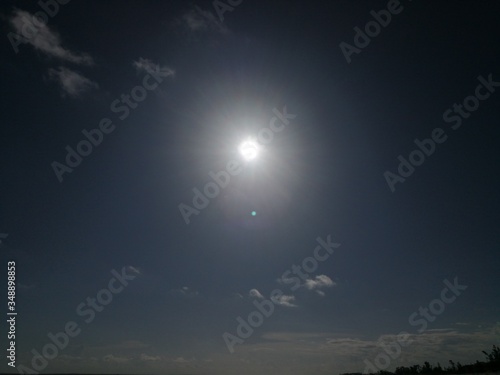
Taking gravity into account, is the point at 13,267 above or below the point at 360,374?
above

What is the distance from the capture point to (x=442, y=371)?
1700cm

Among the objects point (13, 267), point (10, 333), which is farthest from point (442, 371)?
point (13, 267)

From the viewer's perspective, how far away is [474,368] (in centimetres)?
1512

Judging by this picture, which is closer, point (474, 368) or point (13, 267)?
point (474, 368)

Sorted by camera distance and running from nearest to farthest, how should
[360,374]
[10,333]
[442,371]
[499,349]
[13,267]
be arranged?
[499,349] → [442,371] → [10,333] → [13,267] → [360,374]

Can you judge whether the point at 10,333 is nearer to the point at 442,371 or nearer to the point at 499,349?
the point at 442,371

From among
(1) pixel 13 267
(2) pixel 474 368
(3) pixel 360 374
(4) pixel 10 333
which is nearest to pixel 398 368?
(3) pixel 360 374

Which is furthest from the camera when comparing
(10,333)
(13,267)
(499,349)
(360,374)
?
(360,374)

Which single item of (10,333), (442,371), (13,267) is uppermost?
(13,267)

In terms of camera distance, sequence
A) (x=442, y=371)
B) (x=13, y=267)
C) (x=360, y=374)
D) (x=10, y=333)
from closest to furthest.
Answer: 1. (x=442, y=371)
2. (x=10, y=333)
3. (x=13, y=267)
4. (x=360, y=374)

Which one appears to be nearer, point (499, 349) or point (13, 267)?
point (499, 349)

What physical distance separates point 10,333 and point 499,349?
28701 millimetres

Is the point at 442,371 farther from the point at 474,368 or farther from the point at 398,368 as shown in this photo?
the point at 398,368

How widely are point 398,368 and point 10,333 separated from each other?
26.7m
